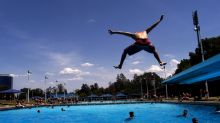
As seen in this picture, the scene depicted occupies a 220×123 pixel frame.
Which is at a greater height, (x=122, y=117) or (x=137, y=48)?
(x=137, y=48)

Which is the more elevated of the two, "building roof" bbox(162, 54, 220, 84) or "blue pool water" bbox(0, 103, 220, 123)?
"building roof" bbox(162, 54, 220, 84)

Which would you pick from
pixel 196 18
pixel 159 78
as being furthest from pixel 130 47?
pixel 159 78

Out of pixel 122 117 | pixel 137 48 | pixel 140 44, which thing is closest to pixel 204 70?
pixel 122 117

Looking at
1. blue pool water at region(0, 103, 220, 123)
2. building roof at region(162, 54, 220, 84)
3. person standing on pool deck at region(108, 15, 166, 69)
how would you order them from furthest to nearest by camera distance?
1. blue pool water at region(0, 103, 220, 123)
2. building roof at region(162, 54, 220, 84)
3. person standing on pool deck at region(108, 15, 166, 69)

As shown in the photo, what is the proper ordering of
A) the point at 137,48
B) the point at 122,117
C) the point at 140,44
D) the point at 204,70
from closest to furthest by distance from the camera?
the point at 140,44 → the point at 137,48 → the point at 204,70 → the point at 122,117

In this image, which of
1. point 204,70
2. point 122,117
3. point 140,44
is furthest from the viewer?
point 122,117

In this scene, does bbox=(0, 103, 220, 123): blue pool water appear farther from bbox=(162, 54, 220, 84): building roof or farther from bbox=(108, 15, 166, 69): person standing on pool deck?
bbox=(108, 15, 166, 69): person standing on pool deck

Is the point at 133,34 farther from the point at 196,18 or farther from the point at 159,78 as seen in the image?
the point at 159,78

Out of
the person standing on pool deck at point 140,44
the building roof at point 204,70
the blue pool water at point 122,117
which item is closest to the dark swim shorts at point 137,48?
the person standing on pool deck at point 140,44

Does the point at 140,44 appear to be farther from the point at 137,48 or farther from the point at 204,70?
the point at 204,70

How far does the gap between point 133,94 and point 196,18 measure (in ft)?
208

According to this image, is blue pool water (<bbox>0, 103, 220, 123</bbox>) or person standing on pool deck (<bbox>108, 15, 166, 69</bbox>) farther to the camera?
blue pool water (<bbox>0, 103, 220, 123</bbox>)

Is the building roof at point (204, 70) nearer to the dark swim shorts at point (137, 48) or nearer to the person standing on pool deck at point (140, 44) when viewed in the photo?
the person standing on pool deck at point (140, 44)

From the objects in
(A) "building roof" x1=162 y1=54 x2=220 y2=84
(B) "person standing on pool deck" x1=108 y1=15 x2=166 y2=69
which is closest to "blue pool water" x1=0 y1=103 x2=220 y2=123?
(A) "building roof" x1=162 y1=54 x2=220 y2=84
